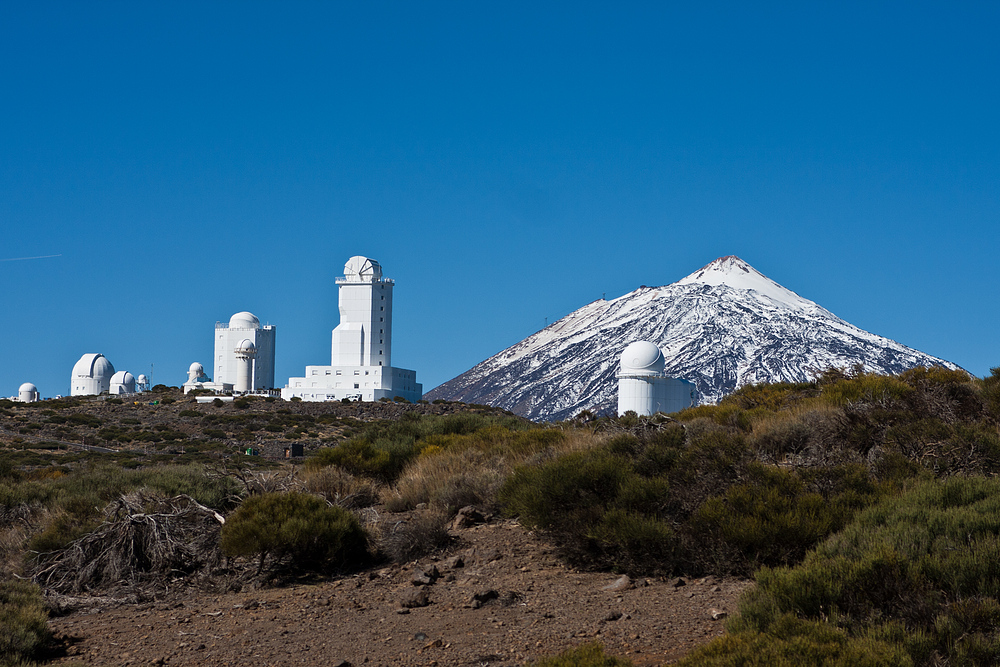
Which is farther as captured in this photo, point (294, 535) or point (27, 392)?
point (27, 392)

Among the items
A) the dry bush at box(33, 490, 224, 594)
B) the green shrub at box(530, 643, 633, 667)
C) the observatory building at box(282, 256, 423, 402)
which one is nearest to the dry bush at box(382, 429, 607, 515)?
the dry bush at box(33, 490, 224, 594)

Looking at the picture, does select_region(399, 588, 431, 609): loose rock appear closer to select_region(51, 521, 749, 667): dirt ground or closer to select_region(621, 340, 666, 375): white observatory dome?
select_region(51, 521, 749, 667): dirt ground

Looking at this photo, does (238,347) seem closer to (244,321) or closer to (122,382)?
(244,321)

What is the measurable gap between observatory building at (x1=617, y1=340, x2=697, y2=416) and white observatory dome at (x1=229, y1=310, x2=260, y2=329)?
51.8 metres

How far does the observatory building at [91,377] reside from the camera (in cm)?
9131

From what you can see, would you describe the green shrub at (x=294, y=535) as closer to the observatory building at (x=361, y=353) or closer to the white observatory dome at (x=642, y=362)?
the white observatory dome at (x=642, y=362)

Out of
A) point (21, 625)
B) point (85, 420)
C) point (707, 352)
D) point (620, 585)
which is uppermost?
point (707, 352)

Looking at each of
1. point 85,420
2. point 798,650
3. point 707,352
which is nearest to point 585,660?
point 798,650

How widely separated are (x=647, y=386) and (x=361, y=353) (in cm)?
4219

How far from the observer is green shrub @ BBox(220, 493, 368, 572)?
9.33m

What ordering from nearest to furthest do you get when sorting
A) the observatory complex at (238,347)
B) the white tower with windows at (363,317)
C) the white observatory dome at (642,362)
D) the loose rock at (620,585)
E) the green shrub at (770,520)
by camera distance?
1. the green shrub at (770,520)
2. the loose rock at (620,585)
3. the white observatory dome at (642,362)
4. the white tower with windows at (363,317)
5. the observatory complex at (238,347)

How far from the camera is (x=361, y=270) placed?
75.2m

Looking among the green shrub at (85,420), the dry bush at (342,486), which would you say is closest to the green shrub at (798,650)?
the dry bush at (342,486)

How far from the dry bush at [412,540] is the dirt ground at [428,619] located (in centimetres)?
26
